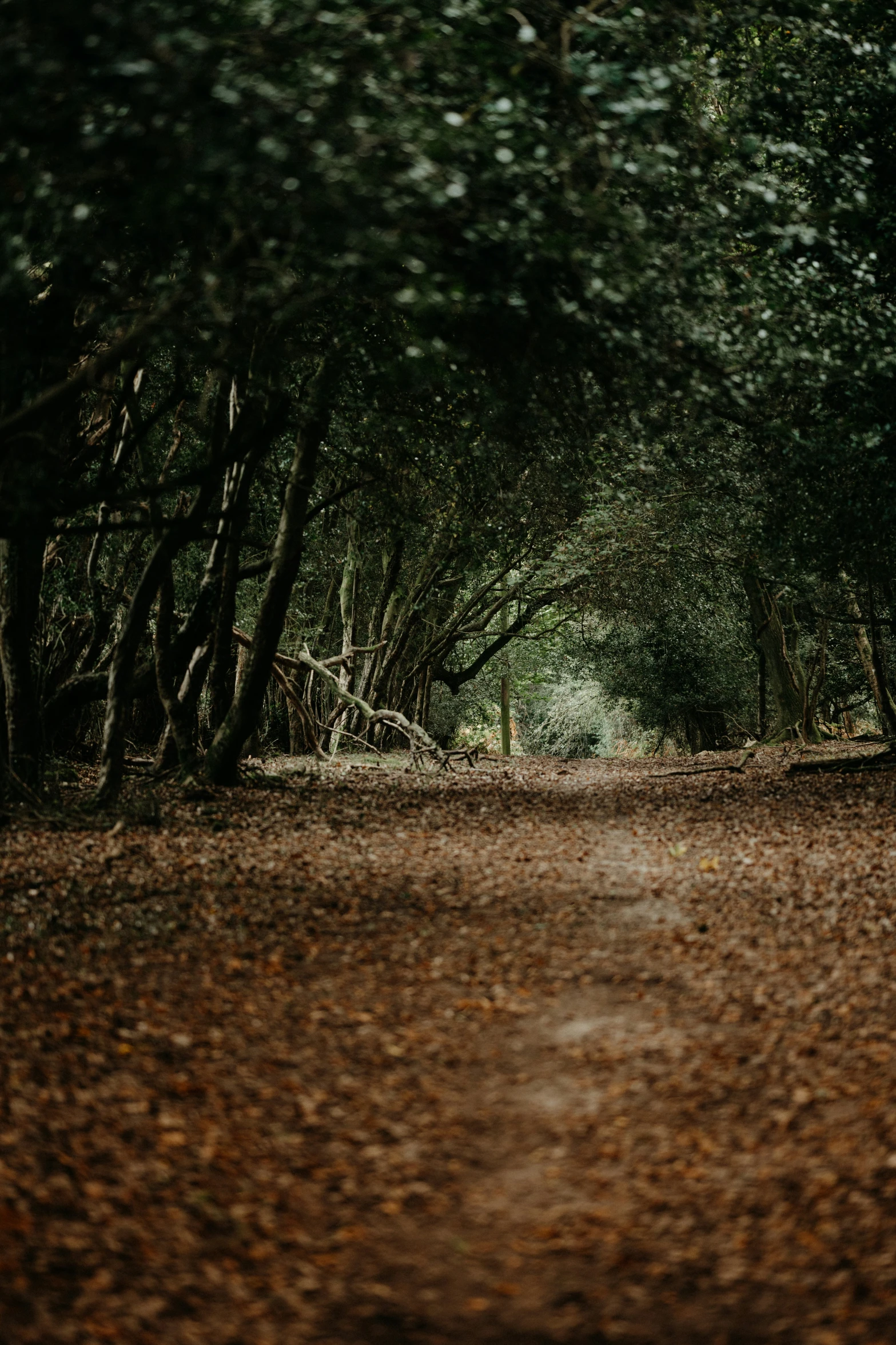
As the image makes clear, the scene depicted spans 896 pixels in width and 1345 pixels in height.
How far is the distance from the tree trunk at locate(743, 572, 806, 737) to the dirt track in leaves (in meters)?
14.8

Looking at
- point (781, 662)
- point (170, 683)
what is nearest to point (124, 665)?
Result: point (170, 683)

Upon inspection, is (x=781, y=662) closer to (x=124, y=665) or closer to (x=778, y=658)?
(x=778, y=658)

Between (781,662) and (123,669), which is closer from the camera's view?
(123,669)

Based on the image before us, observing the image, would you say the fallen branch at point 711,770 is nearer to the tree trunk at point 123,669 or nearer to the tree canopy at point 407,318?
the tree canopy at point 407,318

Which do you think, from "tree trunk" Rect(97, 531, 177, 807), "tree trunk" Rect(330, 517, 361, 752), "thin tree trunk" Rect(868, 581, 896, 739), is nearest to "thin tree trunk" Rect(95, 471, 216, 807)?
"tree trunk" Rect(97, 531, 177, 807)

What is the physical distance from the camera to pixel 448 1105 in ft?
14.8

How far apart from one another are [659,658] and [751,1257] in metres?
27.6

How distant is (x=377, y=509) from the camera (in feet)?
55.6

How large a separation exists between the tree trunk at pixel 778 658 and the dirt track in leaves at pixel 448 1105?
14.8 m

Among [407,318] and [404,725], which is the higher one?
[407,318]

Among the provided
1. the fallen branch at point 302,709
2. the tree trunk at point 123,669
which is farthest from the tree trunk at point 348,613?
the tree trunk at point 123,669

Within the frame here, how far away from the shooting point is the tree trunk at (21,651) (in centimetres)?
1095

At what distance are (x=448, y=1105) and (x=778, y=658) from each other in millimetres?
20866

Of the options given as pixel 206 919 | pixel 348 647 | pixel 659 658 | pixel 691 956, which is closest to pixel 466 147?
pixel 691 956
